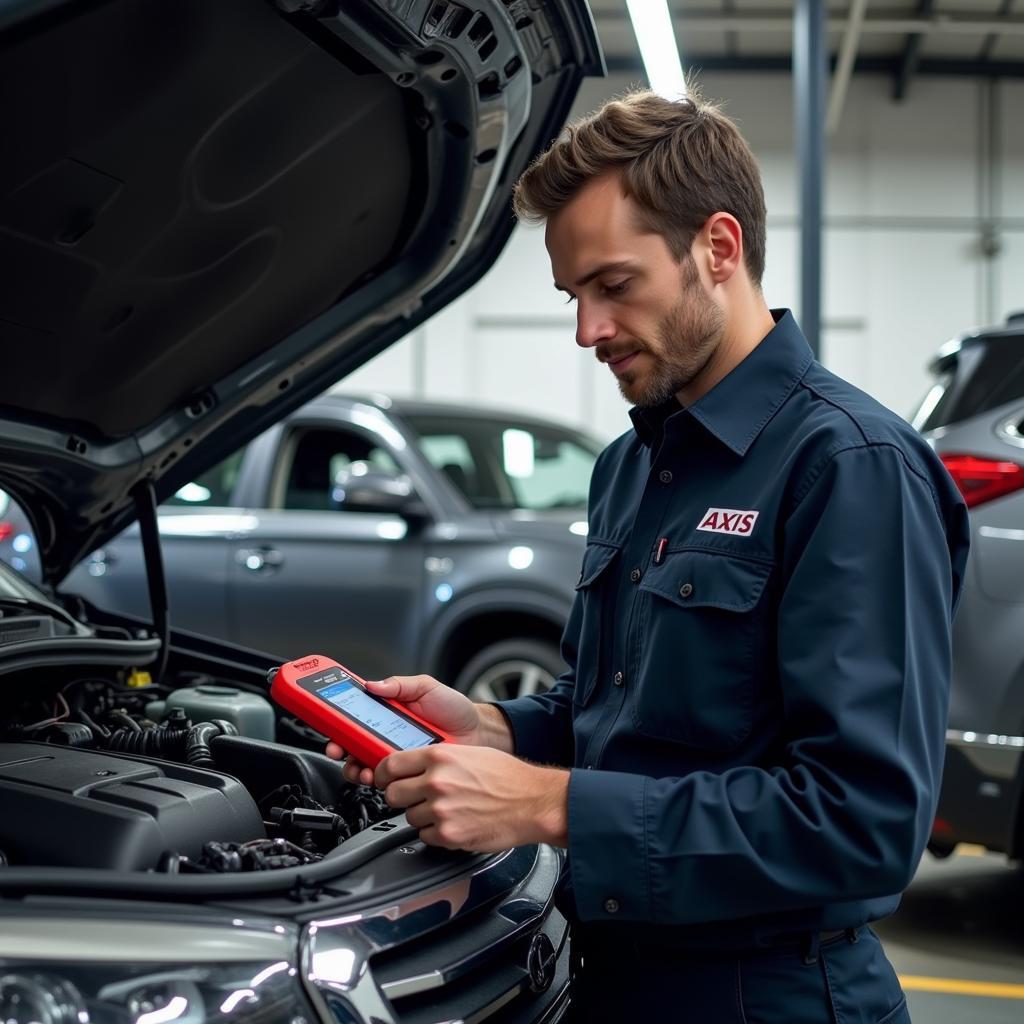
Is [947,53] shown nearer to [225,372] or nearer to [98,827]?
[225,372]

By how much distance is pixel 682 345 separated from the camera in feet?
4.60

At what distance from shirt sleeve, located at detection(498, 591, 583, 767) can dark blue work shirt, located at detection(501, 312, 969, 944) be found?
0.21 meters

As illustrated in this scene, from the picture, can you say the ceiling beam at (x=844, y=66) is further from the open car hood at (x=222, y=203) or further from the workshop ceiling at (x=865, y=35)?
the open car hood at (x=222, y=203)

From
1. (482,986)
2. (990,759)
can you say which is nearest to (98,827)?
(482,986)

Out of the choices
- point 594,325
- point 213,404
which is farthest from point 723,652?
point 213,404

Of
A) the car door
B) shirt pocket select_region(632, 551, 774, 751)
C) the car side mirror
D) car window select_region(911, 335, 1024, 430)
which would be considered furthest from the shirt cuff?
the car door

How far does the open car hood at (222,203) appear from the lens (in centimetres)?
150

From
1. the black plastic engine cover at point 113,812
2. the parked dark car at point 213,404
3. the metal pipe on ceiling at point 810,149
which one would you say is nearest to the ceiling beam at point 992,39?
the metal pipe on ceiling at point 810,149

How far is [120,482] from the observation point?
2.30 metres

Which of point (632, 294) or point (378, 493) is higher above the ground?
point (632, 294)

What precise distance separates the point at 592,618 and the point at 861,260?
11.9 metres

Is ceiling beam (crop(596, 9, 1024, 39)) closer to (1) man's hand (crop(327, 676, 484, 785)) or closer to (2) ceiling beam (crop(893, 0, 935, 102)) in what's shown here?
(2) ceiling beam (crop(893, 0, 935, 102))

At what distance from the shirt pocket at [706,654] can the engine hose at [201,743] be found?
2.26 feet

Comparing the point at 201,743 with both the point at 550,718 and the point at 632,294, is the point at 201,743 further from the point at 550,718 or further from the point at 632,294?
the point at 632,294
